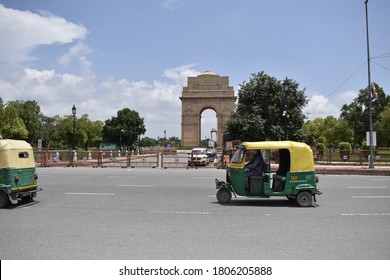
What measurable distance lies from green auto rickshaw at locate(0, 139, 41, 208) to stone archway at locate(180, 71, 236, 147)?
72563 millimetres

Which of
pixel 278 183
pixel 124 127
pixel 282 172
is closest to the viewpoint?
pixel 278 183

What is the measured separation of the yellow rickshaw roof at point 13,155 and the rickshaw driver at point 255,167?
6.10 meters

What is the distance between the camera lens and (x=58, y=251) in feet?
17.8

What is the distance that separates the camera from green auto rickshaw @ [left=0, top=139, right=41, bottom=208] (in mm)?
9219

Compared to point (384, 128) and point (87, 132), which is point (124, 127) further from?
point (384, 128)

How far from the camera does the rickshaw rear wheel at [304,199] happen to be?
973 centimetres

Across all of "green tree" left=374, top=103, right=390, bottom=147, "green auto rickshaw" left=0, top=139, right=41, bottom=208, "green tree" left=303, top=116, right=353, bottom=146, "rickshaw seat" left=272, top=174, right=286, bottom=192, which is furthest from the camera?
"green tree" left=303, top=116, right=353, bottom=146

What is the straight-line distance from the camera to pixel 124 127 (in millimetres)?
78688

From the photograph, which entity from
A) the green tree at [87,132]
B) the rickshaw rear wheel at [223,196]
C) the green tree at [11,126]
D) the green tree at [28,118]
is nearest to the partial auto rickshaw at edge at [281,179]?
the rickshaw rear wheel at [223,196]

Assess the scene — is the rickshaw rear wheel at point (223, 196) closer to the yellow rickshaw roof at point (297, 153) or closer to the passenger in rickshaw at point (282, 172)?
the passenger in rickshaw at point (282, 172)

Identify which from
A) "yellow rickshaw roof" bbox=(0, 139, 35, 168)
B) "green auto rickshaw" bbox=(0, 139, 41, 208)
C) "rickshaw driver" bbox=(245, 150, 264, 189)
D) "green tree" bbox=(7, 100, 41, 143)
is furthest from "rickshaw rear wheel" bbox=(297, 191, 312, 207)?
"green tree" bbox=(7, 100, 41, 143)

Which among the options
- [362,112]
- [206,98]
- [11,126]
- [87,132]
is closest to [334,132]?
[362,112]

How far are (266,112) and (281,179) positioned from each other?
27.6 m

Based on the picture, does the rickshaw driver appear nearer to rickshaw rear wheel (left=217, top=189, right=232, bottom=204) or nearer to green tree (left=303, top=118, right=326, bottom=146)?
rickshaw rear wheel (left=217, top=189, right=232, bottom=204)
